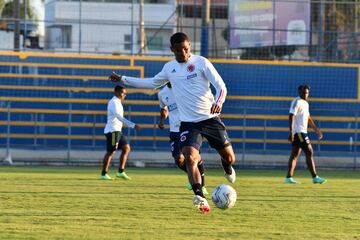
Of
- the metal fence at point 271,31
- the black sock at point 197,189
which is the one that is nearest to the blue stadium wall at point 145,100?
the metal fence at point 271,31

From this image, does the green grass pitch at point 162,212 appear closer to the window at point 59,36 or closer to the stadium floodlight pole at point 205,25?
the stadium floodlight pole at point 205,25

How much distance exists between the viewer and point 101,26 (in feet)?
130

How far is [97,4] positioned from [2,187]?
99.2 feet

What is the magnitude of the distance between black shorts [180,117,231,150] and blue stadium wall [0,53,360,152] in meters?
16.2

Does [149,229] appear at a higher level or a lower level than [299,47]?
lower

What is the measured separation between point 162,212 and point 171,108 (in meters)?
3.99

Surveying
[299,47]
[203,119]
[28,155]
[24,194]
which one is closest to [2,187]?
[24,194]

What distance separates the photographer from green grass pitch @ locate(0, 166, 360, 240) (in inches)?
372

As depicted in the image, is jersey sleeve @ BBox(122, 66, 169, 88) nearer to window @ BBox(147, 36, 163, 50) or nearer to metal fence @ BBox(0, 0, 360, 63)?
metal fence @ BBox(0, 0, 360, 63)

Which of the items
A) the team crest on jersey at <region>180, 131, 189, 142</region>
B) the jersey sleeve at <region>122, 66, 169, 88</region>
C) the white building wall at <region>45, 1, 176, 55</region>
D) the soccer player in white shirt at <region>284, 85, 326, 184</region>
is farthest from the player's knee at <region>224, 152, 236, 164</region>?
the white building wall at <region>45, 1, 176, 55</region>

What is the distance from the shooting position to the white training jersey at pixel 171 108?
15085 mm

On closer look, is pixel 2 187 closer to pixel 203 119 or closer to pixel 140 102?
pixel 203 119

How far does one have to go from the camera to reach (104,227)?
9.80 m

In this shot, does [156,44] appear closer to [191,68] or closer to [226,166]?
[226,166]
